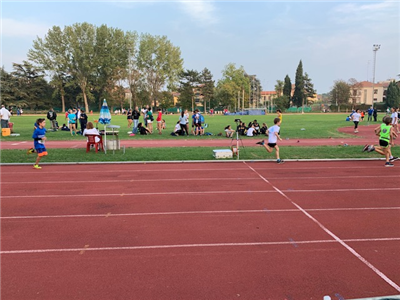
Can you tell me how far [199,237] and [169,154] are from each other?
8.35 metres

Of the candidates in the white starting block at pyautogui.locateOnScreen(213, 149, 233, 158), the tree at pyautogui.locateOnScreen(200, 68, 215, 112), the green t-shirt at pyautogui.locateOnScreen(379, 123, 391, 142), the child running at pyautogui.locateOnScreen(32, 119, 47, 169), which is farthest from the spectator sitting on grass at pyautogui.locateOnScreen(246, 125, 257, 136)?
the tree at pyautogui.locateOnScreen(200, 68, 215, 112)

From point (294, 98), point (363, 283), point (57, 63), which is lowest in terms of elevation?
point (363, 283)

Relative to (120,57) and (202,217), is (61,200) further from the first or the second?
(120,57)

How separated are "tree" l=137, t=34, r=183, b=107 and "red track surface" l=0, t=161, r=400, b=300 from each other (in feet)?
255

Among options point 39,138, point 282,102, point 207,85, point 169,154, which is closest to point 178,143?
point 169,154

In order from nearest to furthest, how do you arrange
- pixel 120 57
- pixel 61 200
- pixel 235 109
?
pixel 61 200
pixel 120 57
pixel 235 109

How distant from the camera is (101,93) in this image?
81312 millimetres

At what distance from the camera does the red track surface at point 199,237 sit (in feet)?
12.0

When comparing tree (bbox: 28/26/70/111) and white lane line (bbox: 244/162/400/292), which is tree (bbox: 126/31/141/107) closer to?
tree (bbox: 28/26/70/111)

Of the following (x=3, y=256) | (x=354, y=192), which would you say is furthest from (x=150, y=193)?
(x=354, y=192)

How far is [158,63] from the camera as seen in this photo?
8369 centimetres

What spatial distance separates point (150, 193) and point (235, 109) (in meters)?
84.2

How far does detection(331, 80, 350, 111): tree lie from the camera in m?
90.4

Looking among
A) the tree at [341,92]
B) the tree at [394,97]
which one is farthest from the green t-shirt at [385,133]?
the tree at [394,97]
